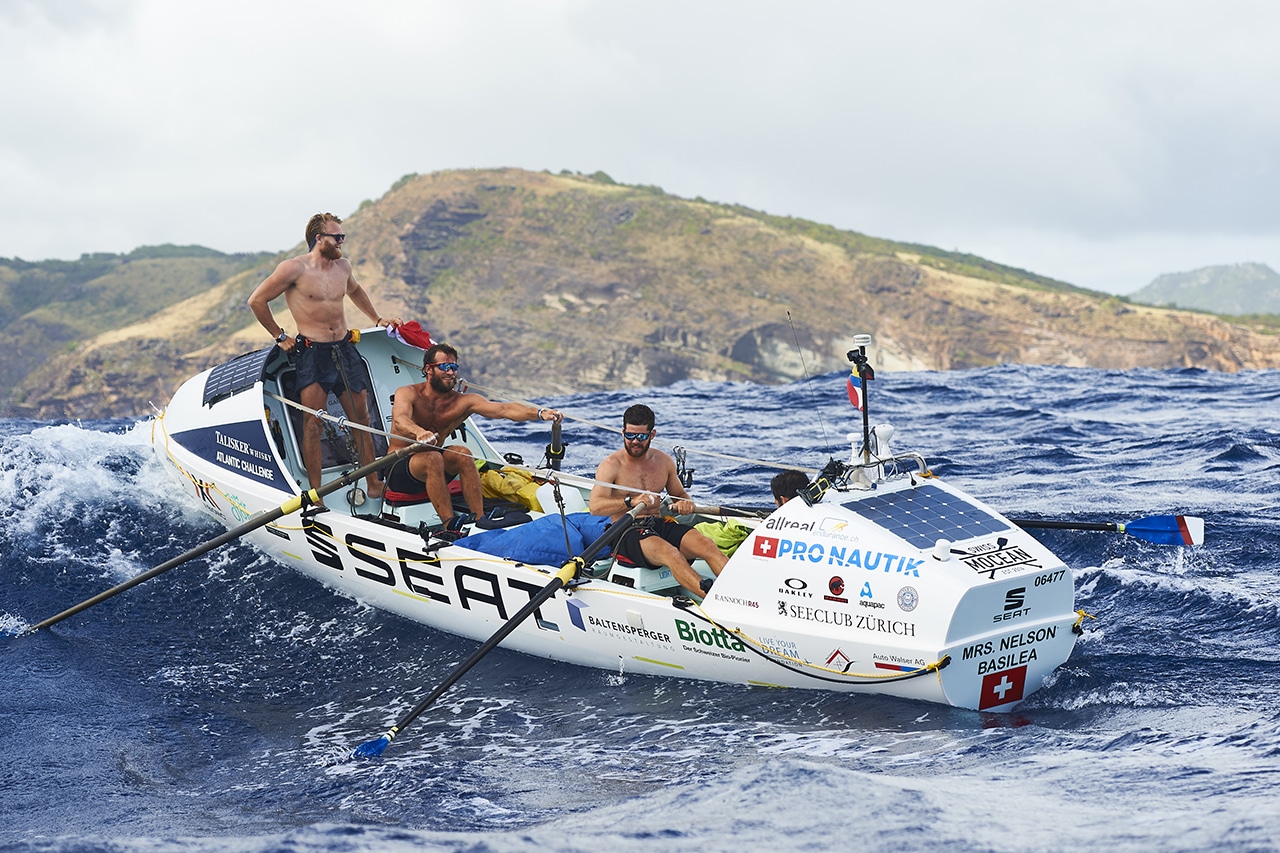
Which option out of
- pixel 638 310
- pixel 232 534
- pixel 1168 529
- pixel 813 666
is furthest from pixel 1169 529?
pixel 638 310

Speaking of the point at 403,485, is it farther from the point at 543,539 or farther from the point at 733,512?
the point at 733,512

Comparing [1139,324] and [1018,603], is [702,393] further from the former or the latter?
[1139,324]

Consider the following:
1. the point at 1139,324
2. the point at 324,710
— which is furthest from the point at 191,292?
the point at 324,710

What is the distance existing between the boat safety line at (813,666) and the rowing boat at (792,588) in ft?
0.03

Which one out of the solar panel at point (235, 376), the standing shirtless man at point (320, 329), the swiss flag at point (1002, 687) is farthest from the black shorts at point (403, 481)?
the swiss flag at point (1002, 687)

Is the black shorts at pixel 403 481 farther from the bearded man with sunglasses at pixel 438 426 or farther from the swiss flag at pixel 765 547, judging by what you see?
the swiss flag at pixel 765 547

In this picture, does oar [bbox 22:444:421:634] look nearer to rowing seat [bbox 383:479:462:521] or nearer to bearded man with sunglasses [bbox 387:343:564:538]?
bearded man with sunglasses [bbox 387:343:564:538]

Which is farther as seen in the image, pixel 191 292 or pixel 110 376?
pixel 191 292

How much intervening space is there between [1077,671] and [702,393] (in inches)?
906

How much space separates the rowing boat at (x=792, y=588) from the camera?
674cm

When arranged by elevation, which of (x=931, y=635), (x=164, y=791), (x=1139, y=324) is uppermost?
(x=1139, y=324)

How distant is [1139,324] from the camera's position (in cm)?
7319

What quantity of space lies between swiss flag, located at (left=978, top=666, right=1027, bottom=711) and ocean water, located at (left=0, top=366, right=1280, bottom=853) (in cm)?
11

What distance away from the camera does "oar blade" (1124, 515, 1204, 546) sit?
7215 mm
